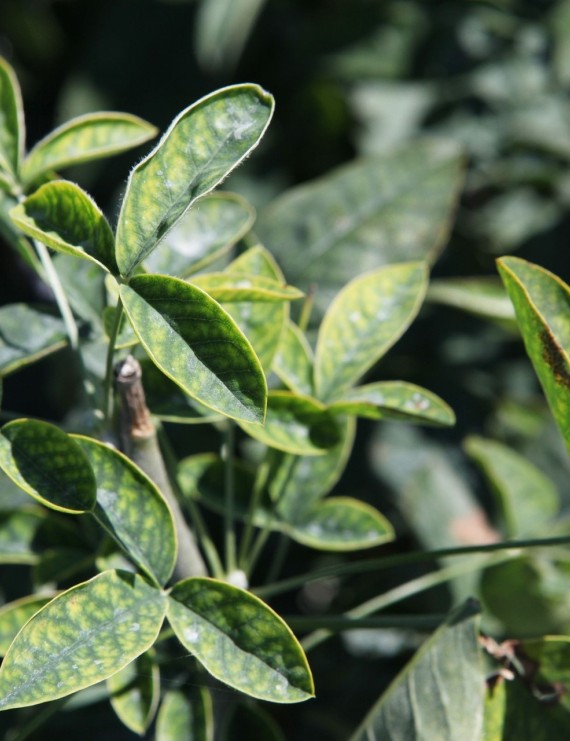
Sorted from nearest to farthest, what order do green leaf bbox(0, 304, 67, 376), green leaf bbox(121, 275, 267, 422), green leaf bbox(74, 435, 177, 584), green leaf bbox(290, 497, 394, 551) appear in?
green leaf bbox(121, 275, 267, 422), green leaf bbox(74, 435, 177, 584), green leaf bbox(0, 304, 67, 376), green leaf bbox(290, 497, 394, 551)

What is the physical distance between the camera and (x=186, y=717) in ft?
2.89

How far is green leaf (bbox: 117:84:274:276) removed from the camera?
1.97 ft

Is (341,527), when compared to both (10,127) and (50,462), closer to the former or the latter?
(50,462)

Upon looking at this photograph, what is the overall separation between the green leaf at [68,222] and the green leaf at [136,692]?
39 cm

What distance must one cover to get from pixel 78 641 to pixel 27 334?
0.31 m

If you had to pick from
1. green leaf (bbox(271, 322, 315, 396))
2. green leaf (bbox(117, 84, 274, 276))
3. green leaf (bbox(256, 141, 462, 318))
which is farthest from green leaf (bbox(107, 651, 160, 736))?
green leaf (bbox(256, 141, 462, 318))

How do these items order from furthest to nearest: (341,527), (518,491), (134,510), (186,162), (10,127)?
(518,491), (341,527), (10,127), (134,510), (186,162)

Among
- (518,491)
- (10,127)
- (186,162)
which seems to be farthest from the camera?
(518,491)

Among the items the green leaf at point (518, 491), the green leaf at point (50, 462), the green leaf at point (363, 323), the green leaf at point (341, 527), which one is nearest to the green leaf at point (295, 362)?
the green leaf at point (363, 323)

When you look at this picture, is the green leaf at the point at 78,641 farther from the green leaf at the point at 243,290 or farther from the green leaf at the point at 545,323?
the green leaf at the point at 545,323

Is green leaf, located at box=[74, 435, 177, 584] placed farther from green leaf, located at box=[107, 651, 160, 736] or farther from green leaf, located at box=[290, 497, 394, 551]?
green leaf, located at box=[290, 497, 394, 551]

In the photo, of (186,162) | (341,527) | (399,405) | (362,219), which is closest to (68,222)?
(186,162)

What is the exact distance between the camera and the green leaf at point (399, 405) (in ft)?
2.59

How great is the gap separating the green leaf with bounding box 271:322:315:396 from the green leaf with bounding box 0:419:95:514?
25 cm
